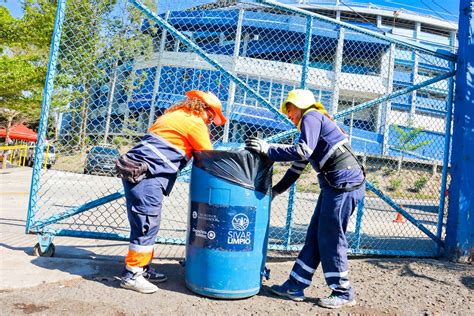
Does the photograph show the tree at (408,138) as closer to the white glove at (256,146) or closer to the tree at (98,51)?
the tree at (98,51)

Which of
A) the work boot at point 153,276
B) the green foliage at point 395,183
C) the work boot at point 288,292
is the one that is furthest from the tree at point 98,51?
the green foliage at point 395,183

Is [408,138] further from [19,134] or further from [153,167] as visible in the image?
[19,134]

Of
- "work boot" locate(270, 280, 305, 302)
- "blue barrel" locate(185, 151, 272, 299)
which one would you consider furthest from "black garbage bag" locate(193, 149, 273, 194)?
"work boot" locate(270, 280, 305, 302)

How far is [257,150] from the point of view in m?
2.85

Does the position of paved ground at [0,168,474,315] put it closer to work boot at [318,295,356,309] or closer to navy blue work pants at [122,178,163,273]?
work boot at [318,295,356,309]

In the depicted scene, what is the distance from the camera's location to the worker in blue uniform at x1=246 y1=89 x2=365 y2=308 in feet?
9.46

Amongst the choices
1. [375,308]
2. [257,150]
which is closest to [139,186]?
[257,150]

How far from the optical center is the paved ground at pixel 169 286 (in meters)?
2.67

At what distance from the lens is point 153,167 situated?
2955 mm

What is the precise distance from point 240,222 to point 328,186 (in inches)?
30.0

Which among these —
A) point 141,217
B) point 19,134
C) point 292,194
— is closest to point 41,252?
point 141,217

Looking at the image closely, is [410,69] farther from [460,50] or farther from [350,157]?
[350,157]

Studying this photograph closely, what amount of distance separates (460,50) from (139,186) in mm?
4104

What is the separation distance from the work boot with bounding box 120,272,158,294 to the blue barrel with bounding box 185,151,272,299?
317 mm
